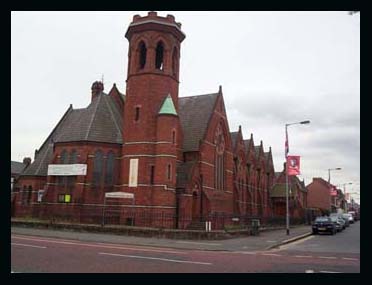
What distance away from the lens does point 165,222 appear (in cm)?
3472

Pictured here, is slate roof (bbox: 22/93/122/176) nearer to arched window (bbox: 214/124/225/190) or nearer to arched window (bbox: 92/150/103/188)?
arched window (bbox: 92/150/103/188)

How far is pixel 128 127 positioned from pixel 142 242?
16810 mm

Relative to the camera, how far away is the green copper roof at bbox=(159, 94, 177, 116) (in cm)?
3747

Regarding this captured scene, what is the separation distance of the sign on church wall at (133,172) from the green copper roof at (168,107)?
5.11m

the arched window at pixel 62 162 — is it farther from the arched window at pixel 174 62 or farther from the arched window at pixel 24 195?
the arched window at pixel 174 62

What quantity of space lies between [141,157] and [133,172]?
1.55 m

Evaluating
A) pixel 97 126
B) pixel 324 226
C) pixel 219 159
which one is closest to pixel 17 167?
pixel 97 126

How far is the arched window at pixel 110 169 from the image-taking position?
3897cm

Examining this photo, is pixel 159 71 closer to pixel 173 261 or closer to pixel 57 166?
pixel 57 166

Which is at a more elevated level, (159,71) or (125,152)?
(159,71)

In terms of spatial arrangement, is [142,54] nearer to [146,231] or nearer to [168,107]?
[168,107]

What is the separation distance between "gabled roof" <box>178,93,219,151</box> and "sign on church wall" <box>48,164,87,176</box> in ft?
34.8
